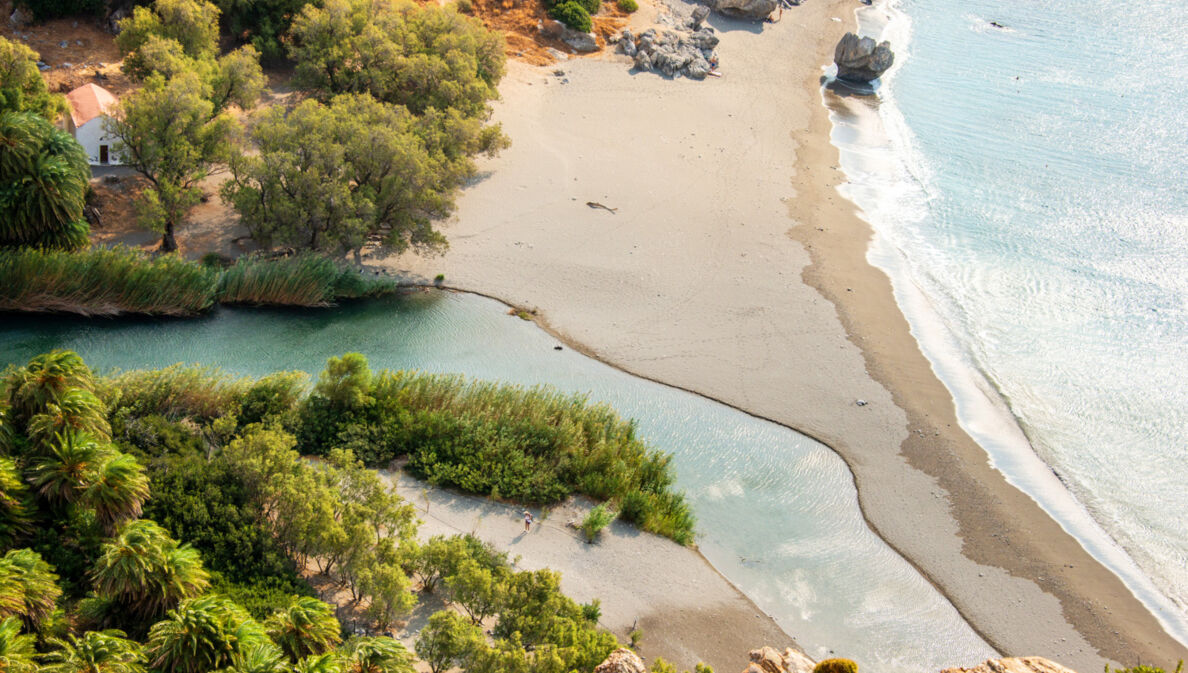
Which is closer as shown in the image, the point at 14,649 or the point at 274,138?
the point at 14,649

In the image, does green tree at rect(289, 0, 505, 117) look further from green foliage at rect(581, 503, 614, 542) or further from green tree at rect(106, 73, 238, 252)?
green foliage at rect(581, 503, 614, 542)

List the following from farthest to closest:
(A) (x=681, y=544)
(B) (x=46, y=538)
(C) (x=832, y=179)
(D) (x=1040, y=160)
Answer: (D) (x=1040, y=160)
(C) (x=832, y=179)
(A) (x=681, y=544)
(B) (x=46, y=538)

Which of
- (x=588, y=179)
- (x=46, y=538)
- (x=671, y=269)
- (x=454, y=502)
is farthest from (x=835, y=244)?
(x=46, y=538)

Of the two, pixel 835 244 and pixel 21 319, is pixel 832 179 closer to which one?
pixel 835 244

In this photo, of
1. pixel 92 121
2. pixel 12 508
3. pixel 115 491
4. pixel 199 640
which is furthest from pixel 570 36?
pixel 199 640

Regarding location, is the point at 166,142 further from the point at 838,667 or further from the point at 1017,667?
the point at 1017,667

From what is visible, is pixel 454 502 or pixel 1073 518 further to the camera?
pixel 1073 518

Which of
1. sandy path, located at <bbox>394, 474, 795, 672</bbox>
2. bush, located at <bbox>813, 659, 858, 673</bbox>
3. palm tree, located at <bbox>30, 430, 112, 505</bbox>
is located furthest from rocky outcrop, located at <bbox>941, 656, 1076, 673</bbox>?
palm tree, located at <bbox>30, 430, 112, 505</bbox>
